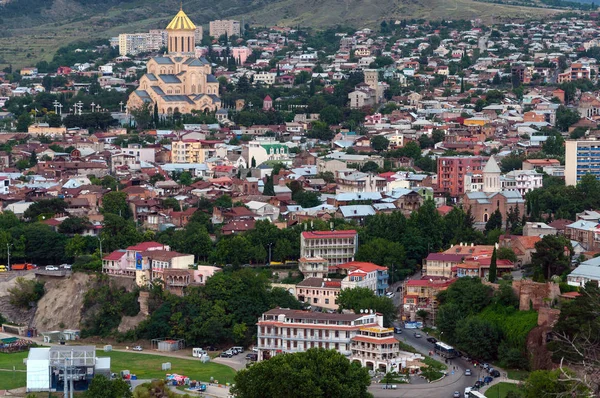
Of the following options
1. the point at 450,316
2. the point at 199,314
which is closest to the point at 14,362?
the point at 199,314

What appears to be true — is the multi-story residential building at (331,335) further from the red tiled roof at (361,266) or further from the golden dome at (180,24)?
the golden dome at (180,24)

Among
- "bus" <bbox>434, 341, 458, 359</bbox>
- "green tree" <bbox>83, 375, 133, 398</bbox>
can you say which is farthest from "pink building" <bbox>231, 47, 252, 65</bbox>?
"green tree" <bbox>83, 375, 133, 398</bbox>

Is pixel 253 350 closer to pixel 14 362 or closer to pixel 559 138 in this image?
pixel 14 362

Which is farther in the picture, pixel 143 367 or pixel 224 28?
pixel 224 28

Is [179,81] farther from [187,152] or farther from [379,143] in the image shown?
[379,143]

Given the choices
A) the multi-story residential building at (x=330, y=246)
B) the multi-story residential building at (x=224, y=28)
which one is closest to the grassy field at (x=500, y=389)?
the multi-story residential building at (x=330, y=246)

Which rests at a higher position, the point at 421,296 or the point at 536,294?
the point at 536,294

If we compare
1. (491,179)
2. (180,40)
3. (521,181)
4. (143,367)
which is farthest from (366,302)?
(180,40)
